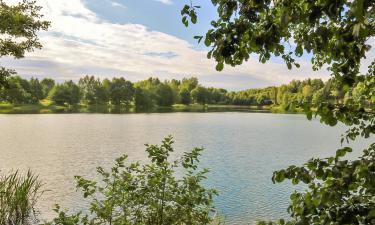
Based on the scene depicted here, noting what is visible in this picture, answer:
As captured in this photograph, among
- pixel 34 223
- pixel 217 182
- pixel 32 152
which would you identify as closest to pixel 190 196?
pixel 34 223

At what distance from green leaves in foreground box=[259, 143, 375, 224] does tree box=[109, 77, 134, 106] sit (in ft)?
561

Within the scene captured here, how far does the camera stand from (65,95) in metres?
153

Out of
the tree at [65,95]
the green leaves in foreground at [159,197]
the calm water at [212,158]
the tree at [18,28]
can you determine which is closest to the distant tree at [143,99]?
the tree at [65,95]

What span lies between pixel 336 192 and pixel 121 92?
565ft

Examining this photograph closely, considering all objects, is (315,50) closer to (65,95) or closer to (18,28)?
(18,28)

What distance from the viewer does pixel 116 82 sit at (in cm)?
17638

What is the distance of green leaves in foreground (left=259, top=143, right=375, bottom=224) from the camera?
8.82 feet

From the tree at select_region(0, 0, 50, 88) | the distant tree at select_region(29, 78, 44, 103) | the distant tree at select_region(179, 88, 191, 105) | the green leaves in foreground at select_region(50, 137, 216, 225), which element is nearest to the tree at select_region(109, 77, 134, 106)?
the distant tree at select_region(179, 88, 191, 105)

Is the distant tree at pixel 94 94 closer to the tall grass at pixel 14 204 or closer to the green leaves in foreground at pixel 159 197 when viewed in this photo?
the tall grass at pixel 14 204

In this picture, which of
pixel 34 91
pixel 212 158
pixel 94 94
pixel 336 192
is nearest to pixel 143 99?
pixel 94 94

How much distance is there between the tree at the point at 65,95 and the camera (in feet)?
501

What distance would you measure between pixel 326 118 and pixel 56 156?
3309 cm

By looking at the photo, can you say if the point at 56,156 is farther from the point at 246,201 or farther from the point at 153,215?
the point at 153,215

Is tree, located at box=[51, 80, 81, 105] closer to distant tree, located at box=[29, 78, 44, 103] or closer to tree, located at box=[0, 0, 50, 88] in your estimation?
distant tree, located at box=[29, 78, 44, 103]
